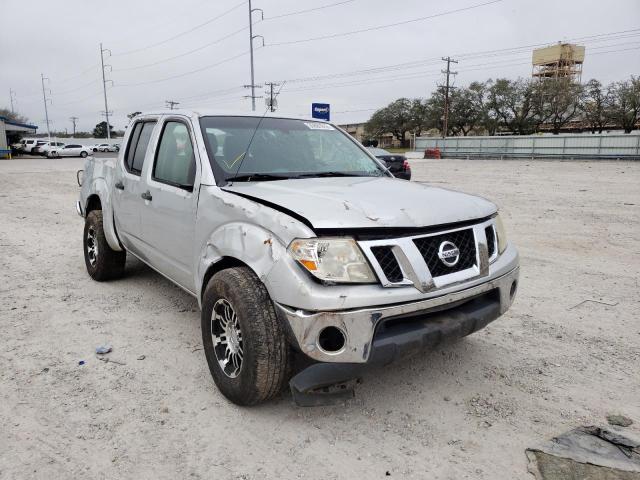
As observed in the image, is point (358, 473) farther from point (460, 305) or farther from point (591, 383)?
point (591, 383)

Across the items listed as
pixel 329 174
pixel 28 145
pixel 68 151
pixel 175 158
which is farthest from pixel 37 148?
pixel 329 174

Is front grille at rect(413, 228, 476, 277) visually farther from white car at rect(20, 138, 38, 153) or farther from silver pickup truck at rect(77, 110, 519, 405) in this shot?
white car at rect(20, 138, 38, 153)

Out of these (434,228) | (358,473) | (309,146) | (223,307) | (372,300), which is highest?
(309,146)

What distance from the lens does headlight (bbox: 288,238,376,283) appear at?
7.97ft

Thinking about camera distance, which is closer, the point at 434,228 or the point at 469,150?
the point at 434,228

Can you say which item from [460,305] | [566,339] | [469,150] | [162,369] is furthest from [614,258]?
[469,150]

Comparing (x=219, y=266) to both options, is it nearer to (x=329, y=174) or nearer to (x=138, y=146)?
(x=329, y=174)

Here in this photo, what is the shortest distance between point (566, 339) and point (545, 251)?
10.5ft

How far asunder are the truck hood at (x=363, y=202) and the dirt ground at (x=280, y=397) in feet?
3.74

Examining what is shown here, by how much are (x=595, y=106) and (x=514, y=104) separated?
9603 millimetres

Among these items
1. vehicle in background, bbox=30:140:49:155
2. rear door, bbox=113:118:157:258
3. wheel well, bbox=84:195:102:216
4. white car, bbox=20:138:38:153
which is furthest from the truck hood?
white car, bbox=20:138:38:153

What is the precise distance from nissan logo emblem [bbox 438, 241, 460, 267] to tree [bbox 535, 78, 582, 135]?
6567 cm

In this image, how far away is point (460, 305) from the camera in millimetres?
2824

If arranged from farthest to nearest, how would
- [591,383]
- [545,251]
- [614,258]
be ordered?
[545,251]
[614,258]
[591,383]
